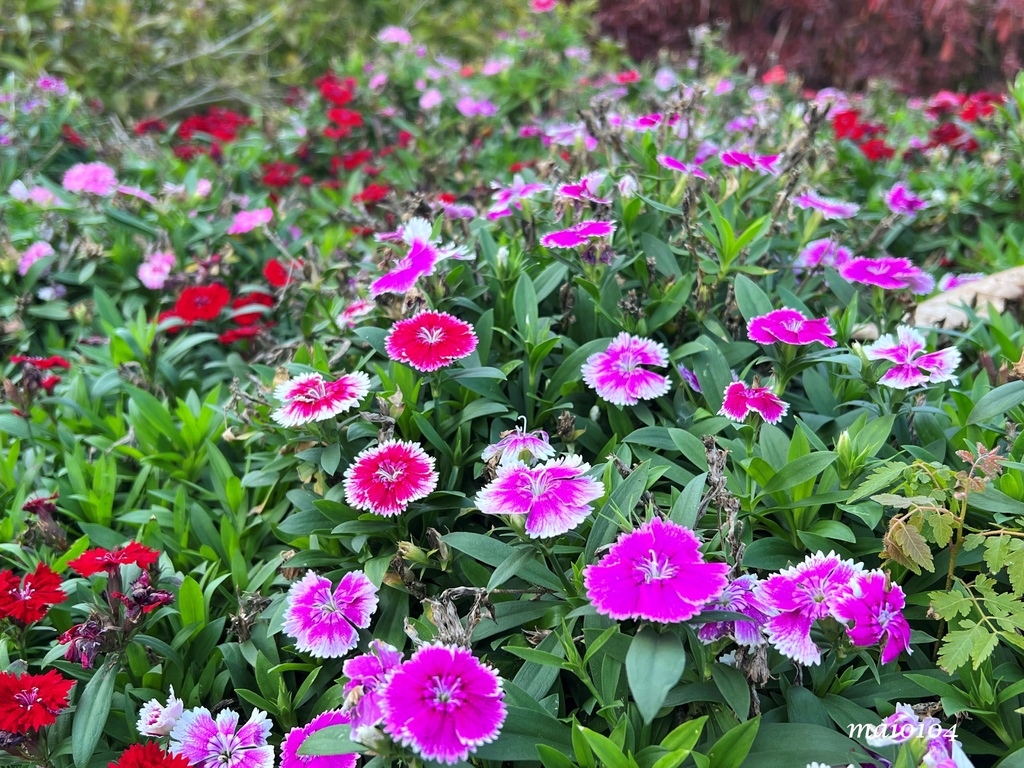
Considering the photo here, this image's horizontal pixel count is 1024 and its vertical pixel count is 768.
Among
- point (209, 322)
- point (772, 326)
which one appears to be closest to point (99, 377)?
point (209, 322)

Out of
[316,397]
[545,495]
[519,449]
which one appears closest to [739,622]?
[545,495]

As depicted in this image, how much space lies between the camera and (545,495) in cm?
109

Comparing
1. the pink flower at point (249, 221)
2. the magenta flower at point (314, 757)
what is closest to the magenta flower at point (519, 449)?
the magenta flower at point (314, 757)

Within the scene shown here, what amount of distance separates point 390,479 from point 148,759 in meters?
0.52

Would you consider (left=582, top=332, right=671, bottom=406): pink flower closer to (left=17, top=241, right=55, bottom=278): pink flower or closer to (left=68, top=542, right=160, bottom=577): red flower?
(left=68, top=542, right=160, bottom=577): red flower

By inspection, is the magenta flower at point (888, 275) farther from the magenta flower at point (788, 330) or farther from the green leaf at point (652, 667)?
the green leaf at point (652, 667)

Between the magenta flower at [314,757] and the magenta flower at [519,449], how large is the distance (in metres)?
0.43

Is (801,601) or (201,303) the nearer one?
(801,601)

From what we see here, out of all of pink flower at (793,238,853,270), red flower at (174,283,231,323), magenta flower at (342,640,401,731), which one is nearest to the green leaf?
magenta flower at (342,640,401,731)

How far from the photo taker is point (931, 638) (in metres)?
1.17

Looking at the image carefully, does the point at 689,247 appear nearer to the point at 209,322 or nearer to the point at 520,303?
the point at 520,303

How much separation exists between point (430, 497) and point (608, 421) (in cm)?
41

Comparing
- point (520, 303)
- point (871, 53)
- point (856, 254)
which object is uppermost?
point (520, 303)

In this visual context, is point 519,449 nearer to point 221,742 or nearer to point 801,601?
point 801,601
